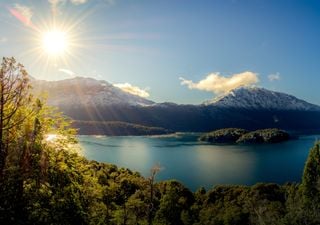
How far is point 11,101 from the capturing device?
13688mm

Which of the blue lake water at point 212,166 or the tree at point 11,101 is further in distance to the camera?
the blue lake water at point 212,166

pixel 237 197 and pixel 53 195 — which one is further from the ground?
pixel 53 195

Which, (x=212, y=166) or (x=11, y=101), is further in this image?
(x=212, y=166)

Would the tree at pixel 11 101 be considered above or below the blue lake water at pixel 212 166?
above

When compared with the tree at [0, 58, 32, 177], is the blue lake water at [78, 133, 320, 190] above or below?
below

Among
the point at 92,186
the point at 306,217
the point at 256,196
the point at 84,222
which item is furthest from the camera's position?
the point at 256,196

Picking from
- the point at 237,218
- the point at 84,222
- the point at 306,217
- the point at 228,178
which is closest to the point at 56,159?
the point at 84,222

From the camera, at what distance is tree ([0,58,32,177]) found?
12750 mm

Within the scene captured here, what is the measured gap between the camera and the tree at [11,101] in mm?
12750

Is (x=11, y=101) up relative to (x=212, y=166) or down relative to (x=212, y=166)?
up

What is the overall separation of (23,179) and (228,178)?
105m

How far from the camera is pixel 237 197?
71875 millimetres

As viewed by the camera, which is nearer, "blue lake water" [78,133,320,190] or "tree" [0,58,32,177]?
"tree" [0,58,32,177]

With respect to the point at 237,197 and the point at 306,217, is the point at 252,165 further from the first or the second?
the point at 306,217
